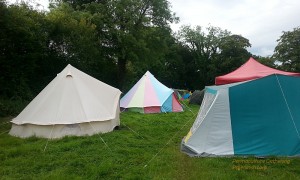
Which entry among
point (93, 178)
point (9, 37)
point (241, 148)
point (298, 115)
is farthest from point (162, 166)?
point (9, 37)

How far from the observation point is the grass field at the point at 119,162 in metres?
4.68

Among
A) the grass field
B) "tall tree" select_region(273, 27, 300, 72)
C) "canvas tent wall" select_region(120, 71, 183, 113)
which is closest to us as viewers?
the grass field

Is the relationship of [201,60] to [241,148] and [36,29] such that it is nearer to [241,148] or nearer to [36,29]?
[36,29]

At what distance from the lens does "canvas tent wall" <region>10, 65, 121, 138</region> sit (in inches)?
287

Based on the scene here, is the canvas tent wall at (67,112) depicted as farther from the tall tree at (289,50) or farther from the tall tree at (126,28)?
the tall tree at (289,50)

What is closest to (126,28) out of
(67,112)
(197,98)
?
(197,98)

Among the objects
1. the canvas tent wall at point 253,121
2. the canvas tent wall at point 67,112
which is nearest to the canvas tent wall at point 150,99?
the canvas tent wall at point 67,112

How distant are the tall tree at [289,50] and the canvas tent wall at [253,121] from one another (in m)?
28.0

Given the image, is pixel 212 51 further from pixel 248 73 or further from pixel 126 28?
pixel 248 73

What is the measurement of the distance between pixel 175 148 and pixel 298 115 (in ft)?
8.45

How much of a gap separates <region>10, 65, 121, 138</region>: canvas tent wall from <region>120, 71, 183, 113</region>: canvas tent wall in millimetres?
5098

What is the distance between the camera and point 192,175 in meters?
4.66

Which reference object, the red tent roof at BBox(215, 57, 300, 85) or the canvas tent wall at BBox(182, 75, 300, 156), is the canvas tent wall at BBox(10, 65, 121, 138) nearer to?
the canvas tent wall at BBox(182, 75, 300, 156)

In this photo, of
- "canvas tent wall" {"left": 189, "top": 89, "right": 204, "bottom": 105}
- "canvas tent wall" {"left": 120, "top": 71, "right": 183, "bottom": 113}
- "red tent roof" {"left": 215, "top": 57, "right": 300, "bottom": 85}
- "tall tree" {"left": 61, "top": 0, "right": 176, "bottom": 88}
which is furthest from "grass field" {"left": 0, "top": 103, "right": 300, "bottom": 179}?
"tall tree" {"left": 61, "top": 0, "right": 176, "bottom": 88}
